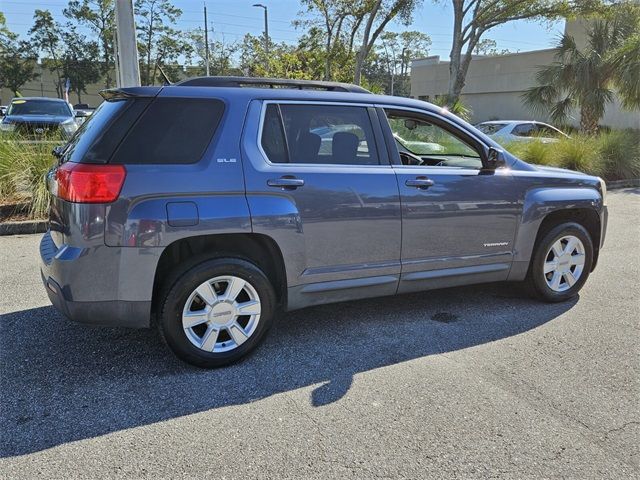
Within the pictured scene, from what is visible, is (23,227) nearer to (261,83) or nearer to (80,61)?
(261,83)

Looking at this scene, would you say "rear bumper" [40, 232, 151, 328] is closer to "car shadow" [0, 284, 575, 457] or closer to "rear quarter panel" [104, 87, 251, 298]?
"rear quarter panel" [104, 87, 251, 298]

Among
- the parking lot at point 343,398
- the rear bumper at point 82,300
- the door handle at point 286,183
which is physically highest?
the door handle at point 286,183

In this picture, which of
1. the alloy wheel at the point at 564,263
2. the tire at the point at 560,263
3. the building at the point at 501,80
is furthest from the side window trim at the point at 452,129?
the building at the point at 501,80

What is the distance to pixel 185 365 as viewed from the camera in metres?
3.50

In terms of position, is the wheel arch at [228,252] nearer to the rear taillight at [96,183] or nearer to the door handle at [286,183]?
the door handle at [286,183]

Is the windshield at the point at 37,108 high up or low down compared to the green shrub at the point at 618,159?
Result: up

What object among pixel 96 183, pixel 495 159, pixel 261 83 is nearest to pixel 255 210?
pixel 96 183

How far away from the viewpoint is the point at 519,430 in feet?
9.43

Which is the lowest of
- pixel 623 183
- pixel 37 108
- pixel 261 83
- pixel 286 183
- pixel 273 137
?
pixel 623 183

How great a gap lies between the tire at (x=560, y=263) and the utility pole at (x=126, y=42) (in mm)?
6104

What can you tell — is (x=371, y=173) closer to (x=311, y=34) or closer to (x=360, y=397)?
(x=360, y=397)

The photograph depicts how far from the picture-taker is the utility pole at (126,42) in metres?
7.74

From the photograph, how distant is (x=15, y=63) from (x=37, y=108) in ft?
168

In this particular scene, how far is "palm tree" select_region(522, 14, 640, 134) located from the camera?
15.2 meters
